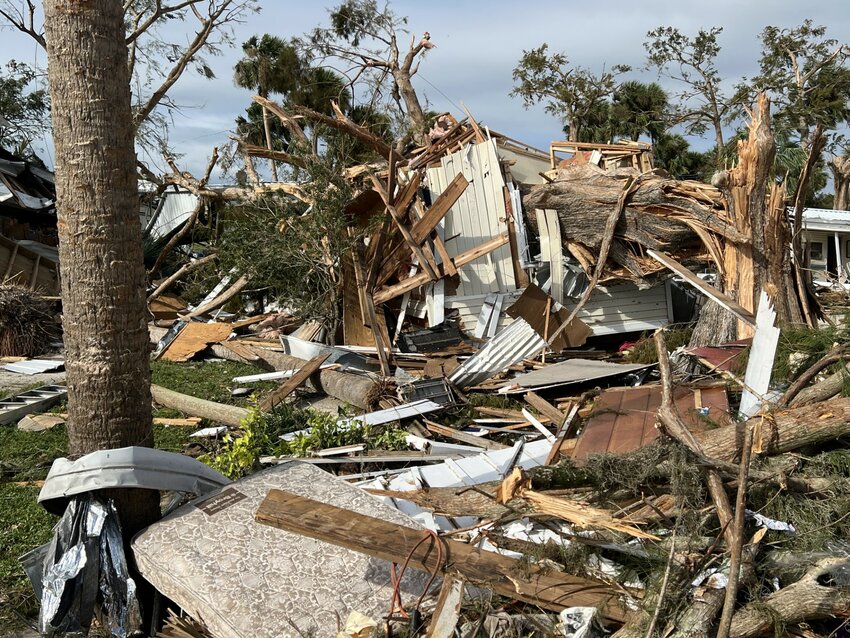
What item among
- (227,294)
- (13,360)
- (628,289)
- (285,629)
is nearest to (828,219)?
(628,289)

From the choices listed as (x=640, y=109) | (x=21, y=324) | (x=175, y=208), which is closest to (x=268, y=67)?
(x=175, y=208)

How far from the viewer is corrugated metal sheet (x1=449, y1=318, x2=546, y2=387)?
9.72 metres

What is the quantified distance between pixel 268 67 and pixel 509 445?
2726 centimetres

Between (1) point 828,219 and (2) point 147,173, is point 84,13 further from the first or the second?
(1) point 828,219

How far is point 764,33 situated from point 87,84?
33052 mm

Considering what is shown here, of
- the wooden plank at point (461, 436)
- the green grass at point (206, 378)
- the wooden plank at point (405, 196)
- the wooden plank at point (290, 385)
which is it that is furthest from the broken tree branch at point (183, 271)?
the wooden plank at point (461, 436)

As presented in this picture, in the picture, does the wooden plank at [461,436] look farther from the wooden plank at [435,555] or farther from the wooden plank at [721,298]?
the wooden plank at [435,555]

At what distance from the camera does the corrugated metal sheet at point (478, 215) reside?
12.4 m

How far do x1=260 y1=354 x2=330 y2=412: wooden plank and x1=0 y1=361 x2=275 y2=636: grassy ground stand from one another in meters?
0.72

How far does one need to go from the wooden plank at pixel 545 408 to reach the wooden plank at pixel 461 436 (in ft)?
2.36

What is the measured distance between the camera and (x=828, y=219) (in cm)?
2186

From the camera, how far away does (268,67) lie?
1230 inches

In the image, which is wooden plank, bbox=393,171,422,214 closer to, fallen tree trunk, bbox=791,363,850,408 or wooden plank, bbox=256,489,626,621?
fallen tree trunk, bbox=791,363,850,408

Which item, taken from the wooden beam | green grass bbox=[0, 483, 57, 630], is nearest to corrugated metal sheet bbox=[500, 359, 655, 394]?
the wooden beam
